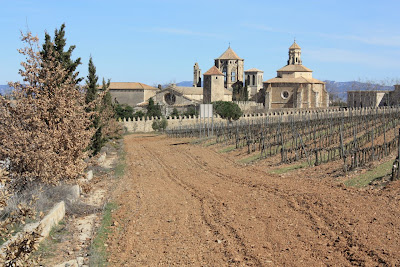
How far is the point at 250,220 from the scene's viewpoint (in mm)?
10797

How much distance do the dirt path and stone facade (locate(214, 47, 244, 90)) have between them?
10351cm

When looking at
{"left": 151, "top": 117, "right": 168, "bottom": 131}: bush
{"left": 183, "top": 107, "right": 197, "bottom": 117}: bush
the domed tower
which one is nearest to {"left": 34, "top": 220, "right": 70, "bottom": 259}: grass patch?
{"left": 151, "top": 117, "right": 168, "bottom": 131}: bush

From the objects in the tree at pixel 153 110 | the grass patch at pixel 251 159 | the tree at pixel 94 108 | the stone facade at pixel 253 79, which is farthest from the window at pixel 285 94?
the grass patch at pixel 251 159

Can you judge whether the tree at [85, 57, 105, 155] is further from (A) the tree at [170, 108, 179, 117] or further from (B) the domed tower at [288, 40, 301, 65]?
(B) the domed tower at [288, 40, 301, 65]

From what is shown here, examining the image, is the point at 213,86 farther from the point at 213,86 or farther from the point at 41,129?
the point at 41,129

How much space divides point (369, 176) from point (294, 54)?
97.3 m

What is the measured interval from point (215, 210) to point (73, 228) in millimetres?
3266

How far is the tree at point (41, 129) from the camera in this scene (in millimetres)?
12883

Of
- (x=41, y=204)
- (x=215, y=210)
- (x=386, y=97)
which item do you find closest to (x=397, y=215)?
(x=215, y=210)

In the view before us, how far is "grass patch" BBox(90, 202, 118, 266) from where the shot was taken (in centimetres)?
855

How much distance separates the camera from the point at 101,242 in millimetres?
9781

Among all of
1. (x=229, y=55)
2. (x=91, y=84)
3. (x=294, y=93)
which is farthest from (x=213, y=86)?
(x=91, y=84)

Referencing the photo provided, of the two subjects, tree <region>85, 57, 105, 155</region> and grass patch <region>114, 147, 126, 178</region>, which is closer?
grass patch <region>114, 147, 126, 178</region>

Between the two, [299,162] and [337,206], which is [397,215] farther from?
[299,162]
